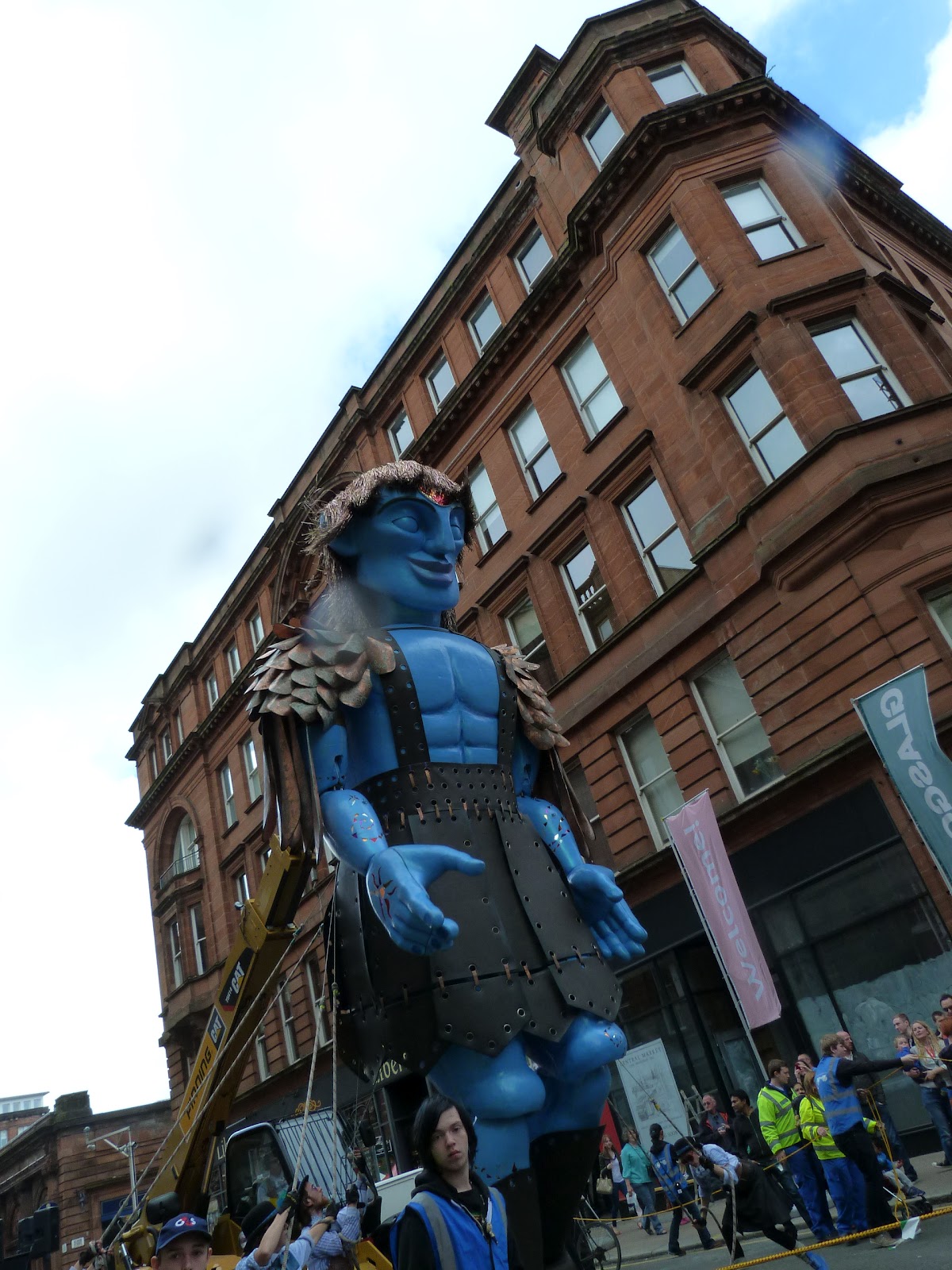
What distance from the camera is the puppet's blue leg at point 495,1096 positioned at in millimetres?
2684

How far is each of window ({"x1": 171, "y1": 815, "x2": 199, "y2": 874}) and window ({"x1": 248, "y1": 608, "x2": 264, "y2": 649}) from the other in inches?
265

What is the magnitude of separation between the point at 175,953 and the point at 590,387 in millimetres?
22196

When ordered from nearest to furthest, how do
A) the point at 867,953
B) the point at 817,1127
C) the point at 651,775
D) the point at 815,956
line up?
1. the point at 817,1127
2. the point at 867,953
3. the point at 815,956
4. the point at 651,775

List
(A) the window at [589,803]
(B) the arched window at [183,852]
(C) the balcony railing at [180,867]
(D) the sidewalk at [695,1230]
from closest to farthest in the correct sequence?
(D) the sidewalk at [695,1230], (A) the window at [589,803], (C) the balcony railing at [180,867], (B) the arched window at [183,852]

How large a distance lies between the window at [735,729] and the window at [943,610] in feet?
9.50

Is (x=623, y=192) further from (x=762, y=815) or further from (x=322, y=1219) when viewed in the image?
(x=322, y=1219)

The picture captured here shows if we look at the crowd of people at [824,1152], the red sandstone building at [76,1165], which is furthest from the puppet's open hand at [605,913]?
the red sandstone building at [76,1165]

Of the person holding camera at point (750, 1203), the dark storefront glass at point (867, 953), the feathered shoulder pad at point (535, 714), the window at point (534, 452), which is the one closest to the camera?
the feathered shoulder pad at point (535, 714)

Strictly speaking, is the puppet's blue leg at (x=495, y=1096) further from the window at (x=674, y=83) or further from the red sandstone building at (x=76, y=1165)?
the red sandstone building at (x=76, y=1165)

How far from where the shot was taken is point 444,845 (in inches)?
119

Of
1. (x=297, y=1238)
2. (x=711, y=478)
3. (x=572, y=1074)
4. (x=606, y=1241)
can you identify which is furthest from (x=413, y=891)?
(x=711, y=478)

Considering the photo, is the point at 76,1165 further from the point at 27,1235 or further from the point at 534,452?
the point at 534,452

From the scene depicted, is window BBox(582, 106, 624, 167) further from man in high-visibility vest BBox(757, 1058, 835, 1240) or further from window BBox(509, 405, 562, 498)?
man in high-visibility vest BBox(757, 1058, 835, 1240)

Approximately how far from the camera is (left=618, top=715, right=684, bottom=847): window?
50.1 ft
